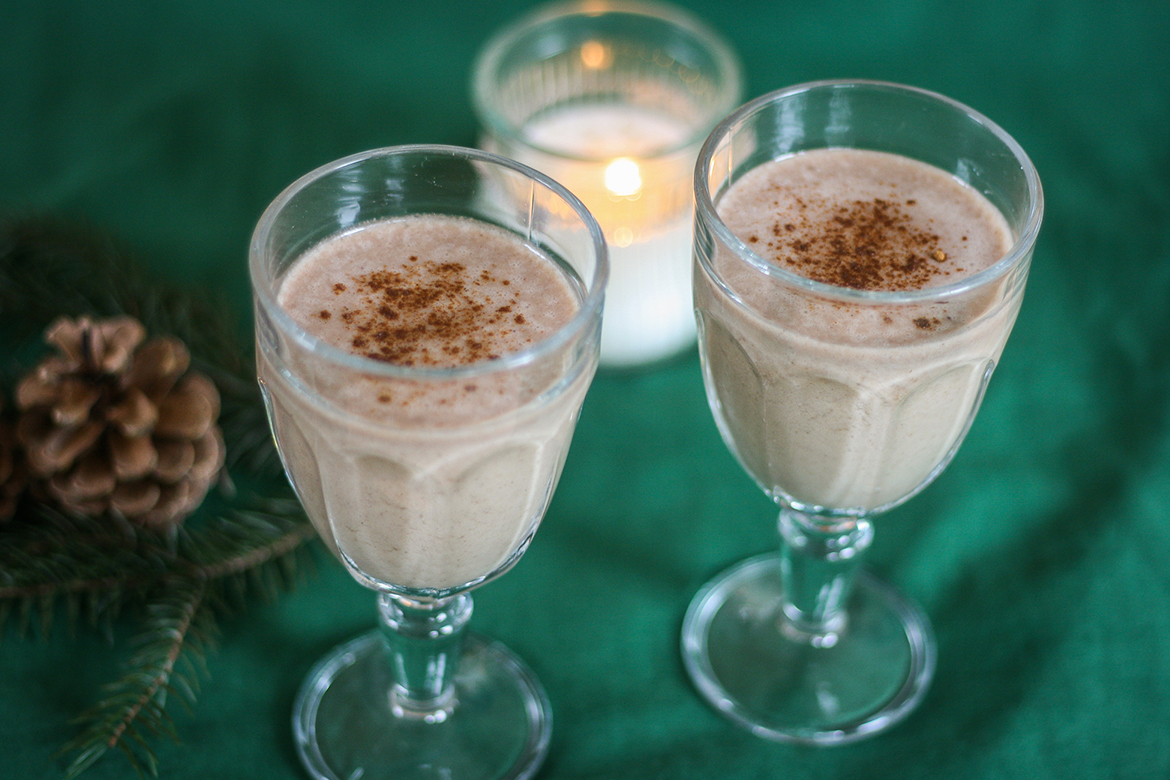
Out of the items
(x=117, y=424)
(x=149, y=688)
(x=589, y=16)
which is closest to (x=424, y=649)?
(x=149, y=688)

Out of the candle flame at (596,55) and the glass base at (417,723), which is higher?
the candle flame at (596,55)

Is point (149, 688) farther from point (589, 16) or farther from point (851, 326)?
point (589, 16)

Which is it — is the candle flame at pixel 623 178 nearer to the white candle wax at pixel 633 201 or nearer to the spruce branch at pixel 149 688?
the white candle wax at pixel 633 201

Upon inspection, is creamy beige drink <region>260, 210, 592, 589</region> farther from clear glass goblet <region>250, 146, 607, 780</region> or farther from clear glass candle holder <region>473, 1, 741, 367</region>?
clear glass candle holder <region>473, 1, 741, 367</region>

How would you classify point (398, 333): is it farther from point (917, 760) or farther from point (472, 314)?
point (917, 760)

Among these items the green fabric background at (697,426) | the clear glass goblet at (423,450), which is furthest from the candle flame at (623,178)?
the clear glass goblet at (423,450)

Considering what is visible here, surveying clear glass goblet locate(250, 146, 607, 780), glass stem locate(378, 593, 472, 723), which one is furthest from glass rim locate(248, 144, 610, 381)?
glass stem locate(378, 593, 472, 723)
